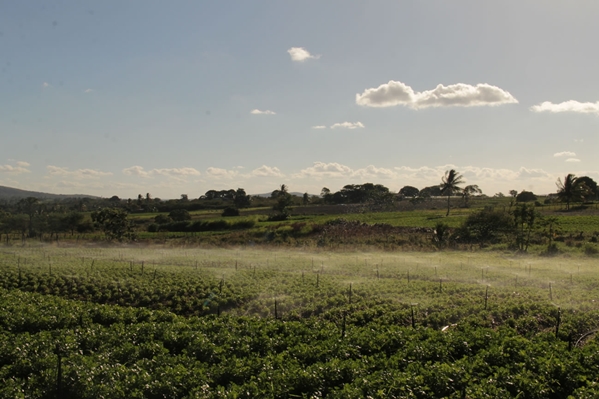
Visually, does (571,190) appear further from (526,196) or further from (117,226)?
(117,226)

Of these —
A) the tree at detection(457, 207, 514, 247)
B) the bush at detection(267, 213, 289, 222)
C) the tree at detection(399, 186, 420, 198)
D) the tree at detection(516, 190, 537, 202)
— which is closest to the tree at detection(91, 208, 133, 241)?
the bush at detection(267, 213, 289, 222)

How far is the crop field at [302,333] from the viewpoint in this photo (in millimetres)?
9938

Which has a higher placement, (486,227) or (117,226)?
(486,227)

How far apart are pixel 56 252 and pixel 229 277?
2646 cm

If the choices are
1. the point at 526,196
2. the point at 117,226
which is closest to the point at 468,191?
the point at 526,196

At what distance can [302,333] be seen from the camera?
14273 mm

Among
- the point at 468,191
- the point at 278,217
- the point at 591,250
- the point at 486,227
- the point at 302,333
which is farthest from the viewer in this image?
the point at 468,191

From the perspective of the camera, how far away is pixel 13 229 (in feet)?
225

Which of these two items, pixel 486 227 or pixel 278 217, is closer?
pixel 486 227

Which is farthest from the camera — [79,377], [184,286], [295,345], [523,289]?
[184,286]

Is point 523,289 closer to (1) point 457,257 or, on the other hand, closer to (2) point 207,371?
(1) point 457,257

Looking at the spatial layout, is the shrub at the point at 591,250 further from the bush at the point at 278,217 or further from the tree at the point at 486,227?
the bush at the point at 278,217

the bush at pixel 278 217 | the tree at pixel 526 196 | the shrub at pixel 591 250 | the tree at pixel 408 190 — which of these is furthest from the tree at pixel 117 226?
the tree at pixel 408 190

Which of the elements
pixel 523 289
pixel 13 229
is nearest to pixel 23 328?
pixel 523 289
